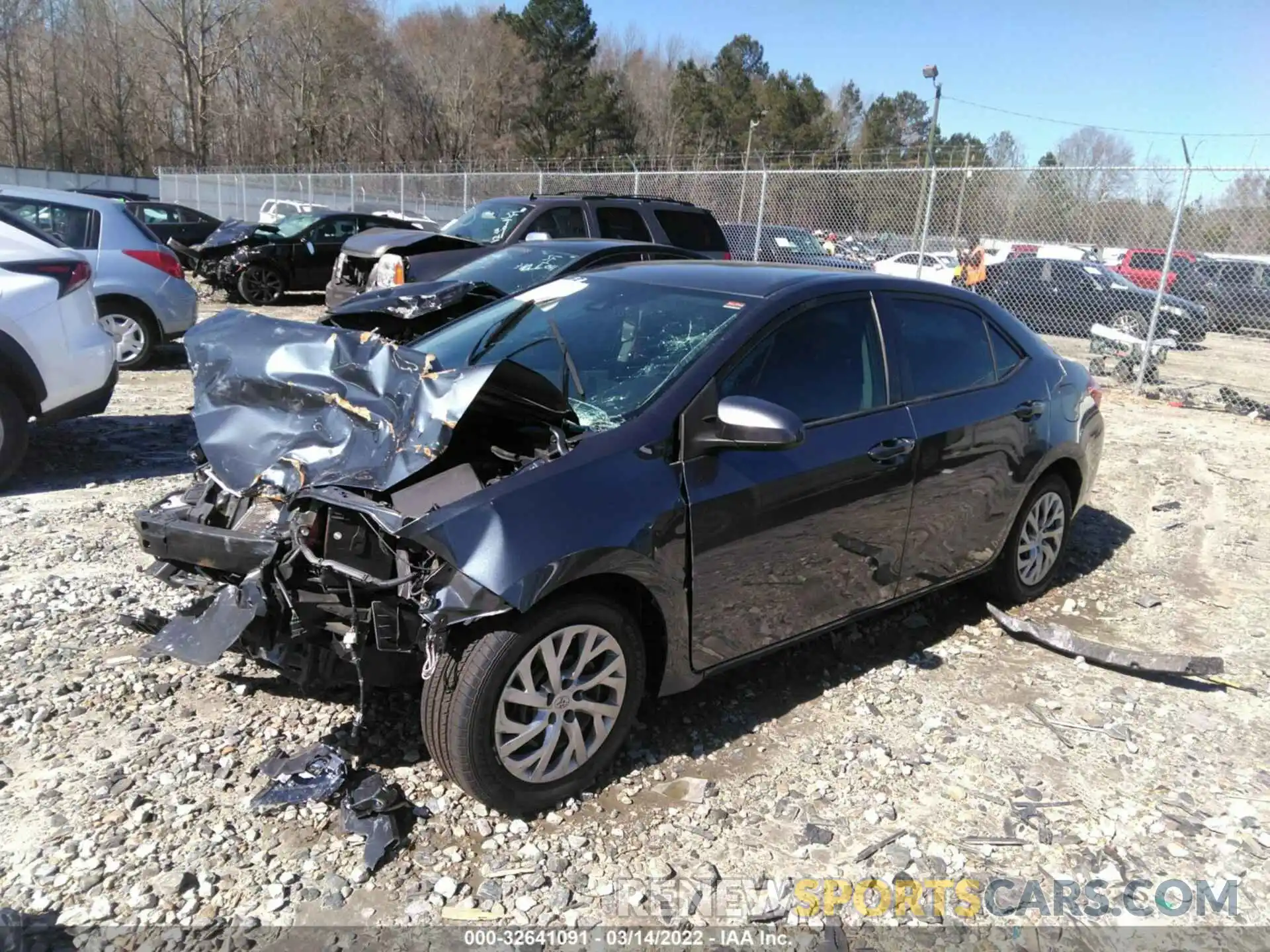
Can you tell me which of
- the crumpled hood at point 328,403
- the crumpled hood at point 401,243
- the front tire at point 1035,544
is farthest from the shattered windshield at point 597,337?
the crumpled hood at point 401,243

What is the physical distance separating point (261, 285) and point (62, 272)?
995 centimetres

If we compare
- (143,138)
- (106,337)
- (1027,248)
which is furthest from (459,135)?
(106,337)

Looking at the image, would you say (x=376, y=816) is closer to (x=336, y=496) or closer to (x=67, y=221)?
(x=336, y=496)

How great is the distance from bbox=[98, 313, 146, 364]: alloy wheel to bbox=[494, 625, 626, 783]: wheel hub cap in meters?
7.85

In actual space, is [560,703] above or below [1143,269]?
below

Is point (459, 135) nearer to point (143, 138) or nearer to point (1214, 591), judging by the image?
point (143, 138)

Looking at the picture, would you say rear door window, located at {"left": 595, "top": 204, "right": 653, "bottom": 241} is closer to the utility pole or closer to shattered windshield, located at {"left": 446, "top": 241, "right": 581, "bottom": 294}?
shattered windshield, located at {"left": 446, "top": 241, "right": 581, "bottom": 294}

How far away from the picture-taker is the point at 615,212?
1056 cm

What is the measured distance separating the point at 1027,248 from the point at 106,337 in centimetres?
1699

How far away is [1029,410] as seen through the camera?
4430mm

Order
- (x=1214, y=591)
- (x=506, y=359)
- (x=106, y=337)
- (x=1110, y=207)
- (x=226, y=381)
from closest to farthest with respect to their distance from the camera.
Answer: (x=506, y=359), (x=226, y=381), (x=1214, y=591), (x=106, y=337), (x=1110, y=207)

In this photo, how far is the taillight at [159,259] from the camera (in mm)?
8702

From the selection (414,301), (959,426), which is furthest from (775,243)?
(959,426)

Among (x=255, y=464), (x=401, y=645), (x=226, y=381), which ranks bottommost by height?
(x=401, y=645)
